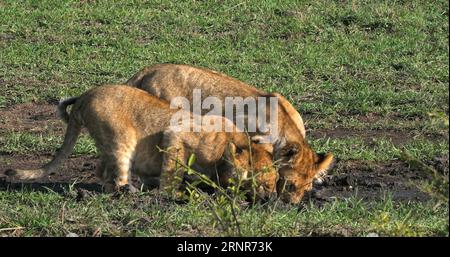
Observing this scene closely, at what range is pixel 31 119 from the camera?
11961 millimetres

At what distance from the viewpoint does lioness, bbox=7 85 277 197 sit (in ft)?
31.2

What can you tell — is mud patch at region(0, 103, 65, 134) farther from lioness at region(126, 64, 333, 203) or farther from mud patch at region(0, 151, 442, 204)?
lioness at region(126, 64, 333, 203)

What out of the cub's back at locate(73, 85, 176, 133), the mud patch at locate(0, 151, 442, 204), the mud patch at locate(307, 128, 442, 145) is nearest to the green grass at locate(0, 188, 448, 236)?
the mud patch at locate(0, 151, 442, 204)

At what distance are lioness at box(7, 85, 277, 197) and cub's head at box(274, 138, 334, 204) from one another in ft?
0.47

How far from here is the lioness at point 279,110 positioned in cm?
953

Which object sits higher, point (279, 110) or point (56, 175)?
point (279, 110)

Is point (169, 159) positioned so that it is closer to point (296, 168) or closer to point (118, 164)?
point (118, 164)

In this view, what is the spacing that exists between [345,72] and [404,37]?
1.31 meters

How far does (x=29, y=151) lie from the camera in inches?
428

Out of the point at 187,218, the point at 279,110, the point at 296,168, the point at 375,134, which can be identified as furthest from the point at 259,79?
the point at 187,218

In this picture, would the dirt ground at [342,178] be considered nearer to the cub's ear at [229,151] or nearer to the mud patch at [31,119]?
the mud patch at [31,119]

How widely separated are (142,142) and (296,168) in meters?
1.25
